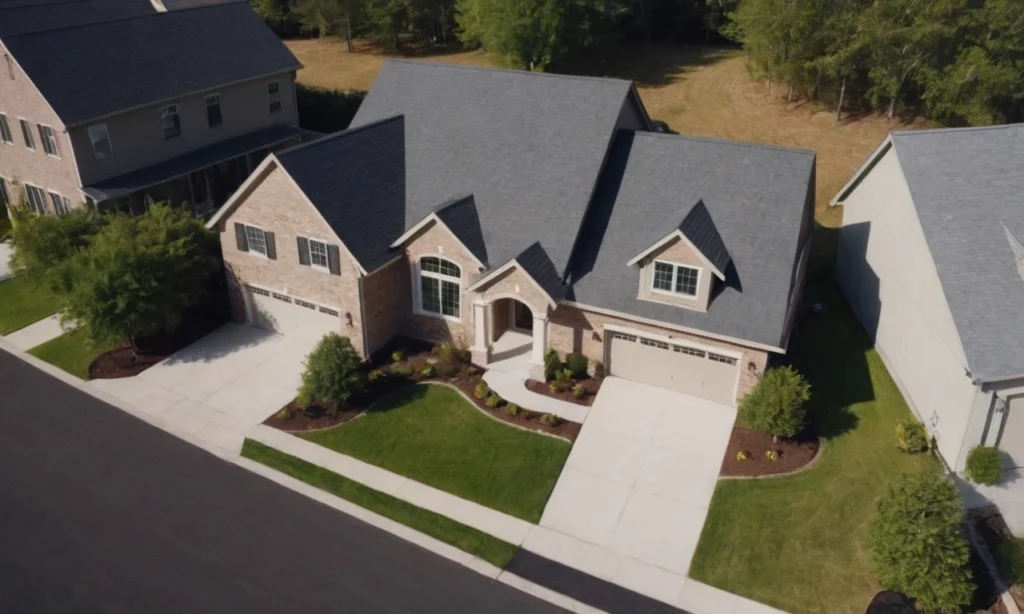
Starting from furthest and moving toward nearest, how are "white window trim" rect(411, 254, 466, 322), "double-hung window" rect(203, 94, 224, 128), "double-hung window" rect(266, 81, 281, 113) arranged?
"double-hung window" rect(266, 81, 281, 113)
"double-hung window" rect(203, 94, 224, 128)
"white window trim" rect(411, 254, 466, 322)

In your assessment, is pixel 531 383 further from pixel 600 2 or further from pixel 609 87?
pixel 600 2

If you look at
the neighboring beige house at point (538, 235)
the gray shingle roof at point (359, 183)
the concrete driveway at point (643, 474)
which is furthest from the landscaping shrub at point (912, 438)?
the gray shingle roof at point (359, 183)

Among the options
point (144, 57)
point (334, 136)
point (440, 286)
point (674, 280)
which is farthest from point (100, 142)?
point (674, 280)

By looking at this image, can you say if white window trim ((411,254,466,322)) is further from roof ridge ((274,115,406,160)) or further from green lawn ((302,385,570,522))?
roof ridge ((274,115,406,160))

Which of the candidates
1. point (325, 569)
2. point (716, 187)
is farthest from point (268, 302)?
point (716, 187)

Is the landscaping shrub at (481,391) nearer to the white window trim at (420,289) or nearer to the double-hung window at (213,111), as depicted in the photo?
the white window trim at (420,289)

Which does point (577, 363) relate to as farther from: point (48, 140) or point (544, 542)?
point (48, 140)

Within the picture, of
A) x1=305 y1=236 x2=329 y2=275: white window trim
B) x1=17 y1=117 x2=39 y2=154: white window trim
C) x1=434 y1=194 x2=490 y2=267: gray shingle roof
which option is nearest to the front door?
x1=434 y1=194 x2=490 y2=267: gray shingle roof
